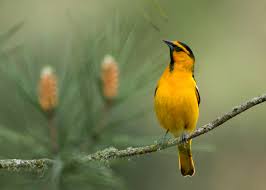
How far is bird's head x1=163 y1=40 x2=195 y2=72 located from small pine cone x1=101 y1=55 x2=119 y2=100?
2.50 m

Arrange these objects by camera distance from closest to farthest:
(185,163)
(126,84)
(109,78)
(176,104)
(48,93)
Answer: (48,93) → (109,78) → (126,84) → (176,104) → (185,163)

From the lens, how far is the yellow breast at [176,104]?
4641 mm

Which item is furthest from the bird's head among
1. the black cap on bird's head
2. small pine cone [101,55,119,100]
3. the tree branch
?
small pine cone [101,55,119,100]

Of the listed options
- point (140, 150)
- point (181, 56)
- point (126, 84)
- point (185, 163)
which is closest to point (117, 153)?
point (140, 150)

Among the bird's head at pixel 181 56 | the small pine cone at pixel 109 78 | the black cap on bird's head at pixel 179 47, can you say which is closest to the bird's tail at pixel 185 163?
the bird's head at pixel 181 56

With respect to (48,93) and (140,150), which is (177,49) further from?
(48,93)

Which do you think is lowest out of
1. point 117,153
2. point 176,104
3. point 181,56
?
point 117,153

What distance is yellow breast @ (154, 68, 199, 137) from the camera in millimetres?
4641

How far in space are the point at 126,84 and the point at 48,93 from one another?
0.47 metres

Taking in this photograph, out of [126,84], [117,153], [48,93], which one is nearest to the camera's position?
[48,93]

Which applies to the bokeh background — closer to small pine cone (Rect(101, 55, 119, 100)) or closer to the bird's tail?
small pine cone (Rect(101, 55, 119, 100))

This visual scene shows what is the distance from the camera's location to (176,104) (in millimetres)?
4637

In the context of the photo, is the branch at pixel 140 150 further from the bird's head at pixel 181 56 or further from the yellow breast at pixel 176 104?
the bird's head at pixel 181 56

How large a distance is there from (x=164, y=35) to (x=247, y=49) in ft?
3.07
